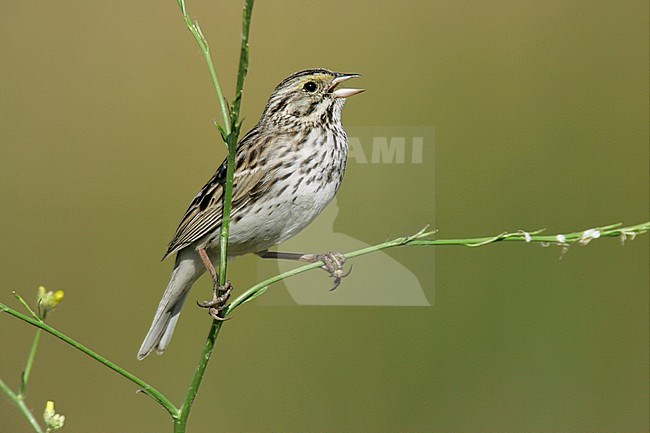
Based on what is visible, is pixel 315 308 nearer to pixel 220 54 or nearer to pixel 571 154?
pixel 220 54

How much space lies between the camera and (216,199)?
1773 millimetres

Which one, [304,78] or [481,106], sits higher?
[481,106]

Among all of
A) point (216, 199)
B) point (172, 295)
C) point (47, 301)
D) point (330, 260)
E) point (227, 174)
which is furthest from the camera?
point (172, 295)

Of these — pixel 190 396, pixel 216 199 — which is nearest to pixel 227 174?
pixel 190 396

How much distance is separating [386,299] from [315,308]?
1397 millimetres

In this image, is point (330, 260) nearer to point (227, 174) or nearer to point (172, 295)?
point (172, 295)

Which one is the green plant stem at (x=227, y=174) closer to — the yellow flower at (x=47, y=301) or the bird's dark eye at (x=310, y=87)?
the yellow flower at (x=47, y=301)

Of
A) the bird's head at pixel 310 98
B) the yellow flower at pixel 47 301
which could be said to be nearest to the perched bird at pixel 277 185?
the bird's head at pixel 310 98

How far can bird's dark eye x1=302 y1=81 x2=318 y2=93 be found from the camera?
1.82 metres

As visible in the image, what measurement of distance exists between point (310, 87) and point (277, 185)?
0.25 m

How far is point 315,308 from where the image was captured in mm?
3672

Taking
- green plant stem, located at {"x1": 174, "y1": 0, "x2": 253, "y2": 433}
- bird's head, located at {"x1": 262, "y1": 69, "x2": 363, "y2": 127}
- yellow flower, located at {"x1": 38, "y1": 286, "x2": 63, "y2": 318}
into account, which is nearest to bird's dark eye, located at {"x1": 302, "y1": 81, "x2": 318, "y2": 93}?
bird's head, located at {"x1": 262, "y1": 69, "x2": 363, "y2": 127}

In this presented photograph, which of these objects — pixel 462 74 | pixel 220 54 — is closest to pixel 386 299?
pixel 220 54

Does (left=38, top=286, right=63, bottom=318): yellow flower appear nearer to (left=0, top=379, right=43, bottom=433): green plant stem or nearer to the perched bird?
(left=0, top=379, right=43, bottom=433): green plant stem
